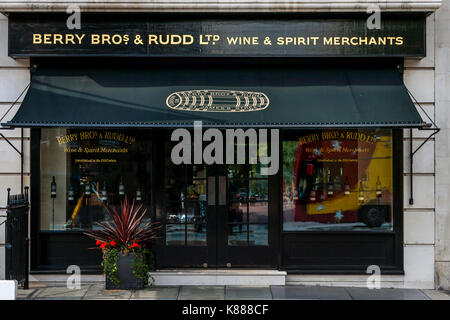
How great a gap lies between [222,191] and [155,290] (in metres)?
2.08

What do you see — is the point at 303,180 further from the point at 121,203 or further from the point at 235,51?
the point at 121,203

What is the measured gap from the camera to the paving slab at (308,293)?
334 inches

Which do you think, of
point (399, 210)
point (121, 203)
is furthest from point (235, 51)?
point (399, 210)

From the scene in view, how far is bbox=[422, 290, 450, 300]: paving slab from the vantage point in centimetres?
861

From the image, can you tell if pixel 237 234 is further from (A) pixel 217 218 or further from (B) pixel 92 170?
(B) pixel 92 170

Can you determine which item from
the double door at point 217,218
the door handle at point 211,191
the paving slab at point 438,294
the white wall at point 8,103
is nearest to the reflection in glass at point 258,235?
the double door at point 217,218

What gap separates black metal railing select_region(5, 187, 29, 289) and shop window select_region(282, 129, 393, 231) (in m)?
4.48

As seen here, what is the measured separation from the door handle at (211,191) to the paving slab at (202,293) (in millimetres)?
1488

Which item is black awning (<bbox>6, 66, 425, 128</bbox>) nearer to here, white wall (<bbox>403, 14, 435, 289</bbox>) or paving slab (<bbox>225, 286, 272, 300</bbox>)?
white wall (<bbox>403, 14, 435, 289</bbox>)

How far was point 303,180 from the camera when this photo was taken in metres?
9.53

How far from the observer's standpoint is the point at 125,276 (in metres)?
8.66

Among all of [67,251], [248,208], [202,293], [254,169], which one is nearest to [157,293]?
[202,293]

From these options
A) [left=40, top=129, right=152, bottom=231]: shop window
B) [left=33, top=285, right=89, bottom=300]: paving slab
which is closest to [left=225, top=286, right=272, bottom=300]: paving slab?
[left=40, top=129, right=152, bottom=231]: shop window

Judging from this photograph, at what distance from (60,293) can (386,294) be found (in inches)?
213
